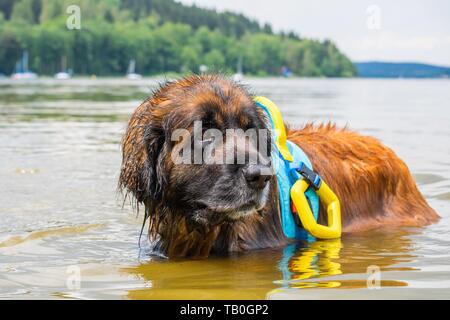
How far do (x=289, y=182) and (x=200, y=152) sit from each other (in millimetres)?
1212

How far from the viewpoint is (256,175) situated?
17.3 feet

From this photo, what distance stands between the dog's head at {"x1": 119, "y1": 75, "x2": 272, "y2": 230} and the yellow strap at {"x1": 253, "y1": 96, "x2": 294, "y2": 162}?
0.50 feet

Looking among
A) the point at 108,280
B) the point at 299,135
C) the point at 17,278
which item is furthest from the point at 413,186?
the point at 17,278

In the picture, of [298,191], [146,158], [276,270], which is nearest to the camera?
[276,270]

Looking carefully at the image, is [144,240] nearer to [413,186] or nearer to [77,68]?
[413,186]

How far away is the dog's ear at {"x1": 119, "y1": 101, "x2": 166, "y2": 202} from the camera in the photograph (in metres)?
5.82

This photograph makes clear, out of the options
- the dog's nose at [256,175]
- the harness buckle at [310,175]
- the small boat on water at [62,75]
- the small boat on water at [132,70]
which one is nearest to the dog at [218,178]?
the dog's nose at [256,175]

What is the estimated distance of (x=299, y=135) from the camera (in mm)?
7180

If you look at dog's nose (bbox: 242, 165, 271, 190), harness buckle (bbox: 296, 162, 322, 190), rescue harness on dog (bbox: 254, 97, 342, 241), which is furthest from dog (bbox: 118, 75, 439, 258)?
harness buckle (bbox: 296, 162, 322, 190)

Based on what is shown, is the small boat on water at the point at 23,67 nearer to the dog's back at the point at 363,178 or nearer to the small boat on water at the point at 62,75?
the small boat on water at the point at 62,75

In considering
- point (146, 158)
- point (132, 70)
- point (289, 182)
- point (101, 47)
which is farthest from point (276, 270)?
point (132, 70)

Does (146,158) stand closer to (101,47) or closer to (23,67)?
(23,67)

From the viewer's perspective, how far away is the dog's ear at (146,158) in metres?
5.82

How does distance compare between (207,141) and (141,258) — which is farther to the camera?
(141,258)
